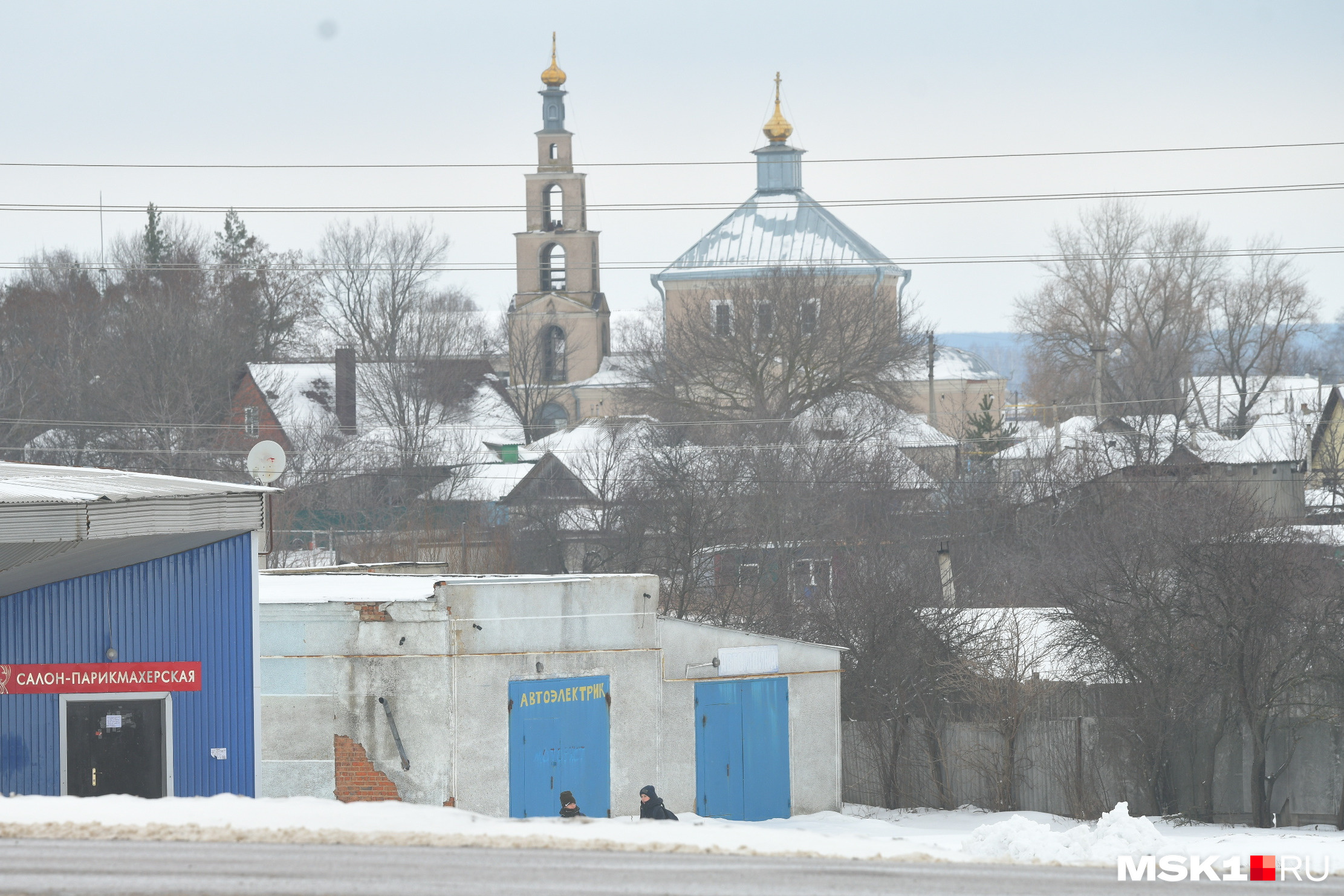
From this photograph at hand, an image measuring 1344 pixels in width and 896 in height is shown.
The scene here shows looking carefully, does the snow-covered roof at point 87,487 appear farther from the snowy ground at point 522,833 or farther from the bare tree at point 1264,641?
A: the bare tree at point 1264,641

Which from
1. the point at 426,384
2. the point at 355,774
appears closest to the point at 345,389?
the point at 426,384

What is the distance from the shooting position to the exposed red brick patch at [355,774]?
17844 mm

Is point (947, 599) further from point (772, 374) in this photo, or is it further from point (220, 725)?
point (772, 374)

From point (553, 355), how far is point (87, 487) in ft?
255

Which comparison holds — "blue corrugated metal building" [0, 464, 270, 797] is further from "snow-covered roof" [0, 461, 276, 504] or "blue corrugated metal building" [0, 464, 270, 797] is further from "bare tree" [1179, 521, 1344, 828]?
"bare tree" [1179, 521, 1344, 828]

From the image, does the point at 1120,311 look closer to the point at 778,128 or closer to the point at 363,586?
the point at 778,128

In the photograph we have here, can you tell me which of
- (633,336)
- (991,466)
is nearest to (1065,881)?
(991,466)

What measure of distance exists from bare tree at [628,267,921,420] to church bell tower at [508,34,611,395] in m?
24.1

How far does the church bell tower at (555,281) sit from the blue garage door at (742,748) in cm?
6785

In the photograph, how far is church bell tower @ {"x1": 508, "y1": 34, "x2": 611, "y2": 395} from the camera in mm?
86938

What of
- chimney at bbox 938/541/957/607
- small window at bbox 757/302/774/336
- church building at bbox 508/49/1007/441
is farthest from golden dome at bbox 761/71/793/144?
chimney at bbox 938/541/957/607

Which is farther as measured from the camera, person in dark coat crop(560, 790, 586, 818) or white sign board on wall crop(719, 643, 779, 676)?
white sign board on wall crop(719, 643, 779, 676)

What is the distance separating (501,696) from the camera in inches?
729

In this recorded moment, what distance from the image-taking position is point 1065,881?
10.1 meters
